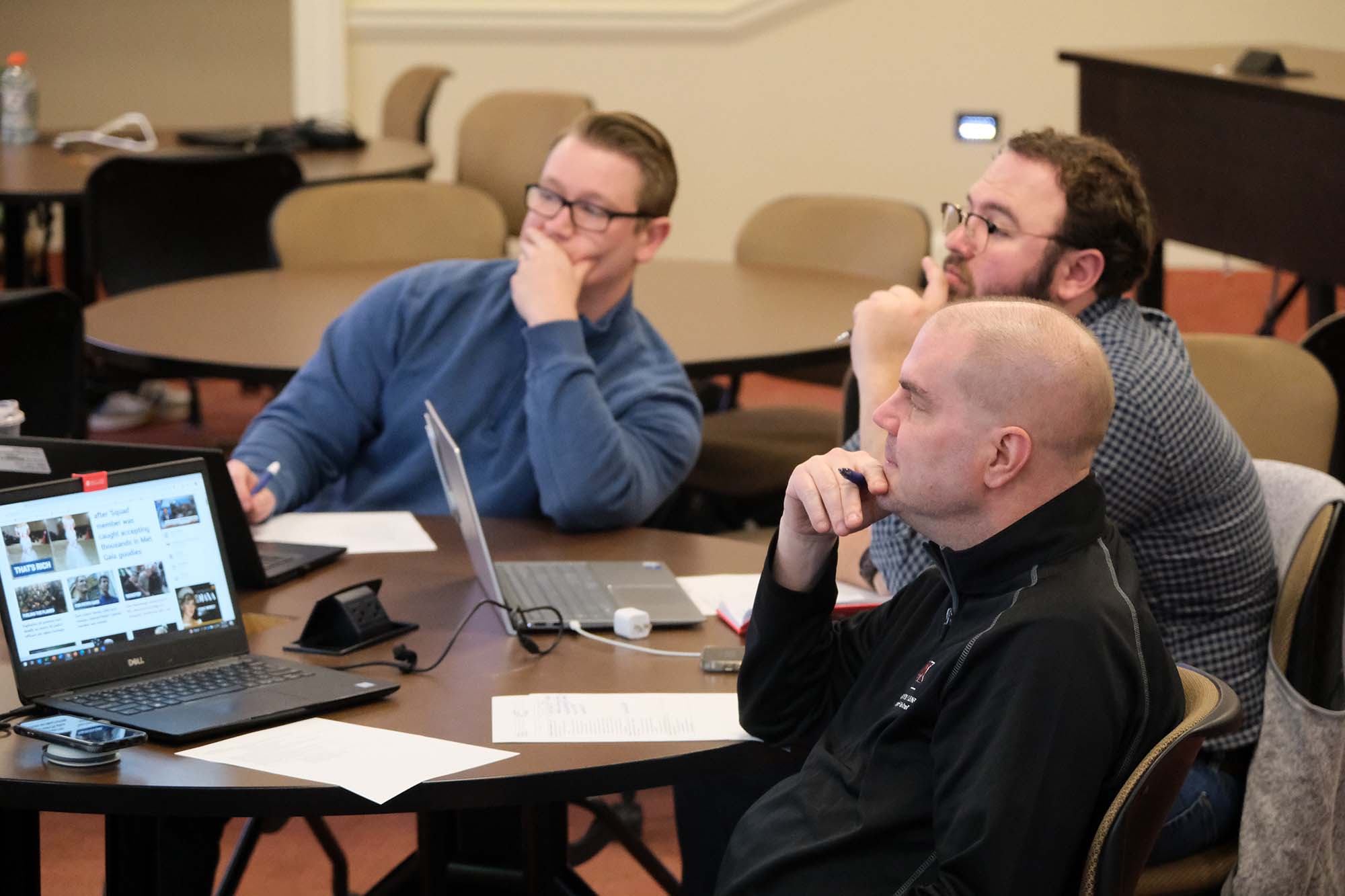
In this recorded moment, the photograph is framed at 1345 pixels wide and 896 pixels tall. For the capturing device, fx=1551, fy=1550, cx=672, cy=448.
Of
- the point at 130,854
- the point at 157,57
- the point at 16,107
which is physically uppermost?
the point at 157,57

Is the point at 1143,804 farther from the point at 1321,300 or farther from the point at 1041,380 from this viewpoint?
the point at 1321,300

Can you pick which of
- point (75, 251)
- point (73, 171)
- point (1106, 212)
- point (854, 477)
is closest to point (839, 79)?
point (75, 251)

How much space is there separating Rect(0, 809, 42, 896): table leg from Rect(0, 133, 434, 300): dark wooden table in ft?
10.3

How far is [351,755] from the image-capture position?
144 cm

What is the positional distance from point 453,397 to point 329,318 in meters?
1.00

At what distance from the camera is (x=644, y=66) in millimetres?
7578

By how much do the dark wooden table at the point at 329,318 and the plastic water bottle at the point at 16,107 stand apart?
2.14 metres

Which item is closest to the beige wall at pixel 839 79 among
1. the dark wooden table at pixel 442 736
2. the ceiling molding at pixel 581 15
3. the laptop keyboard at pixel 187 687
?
the ceiling molding at pixel 581 15

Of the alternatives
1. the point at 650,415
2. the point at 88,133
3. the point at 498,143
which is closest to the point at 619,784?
the point at 650,415

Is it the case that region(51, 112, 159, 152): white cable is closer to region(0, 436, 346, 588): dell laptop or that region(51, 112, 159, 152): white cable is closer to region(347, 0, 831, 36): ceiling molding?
region(347, 0, 831, 36): ceiling molding

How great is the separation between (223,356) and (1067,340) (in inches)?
77.9

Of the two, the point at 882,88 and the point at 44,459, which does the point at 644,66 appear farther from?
the point at 44,459

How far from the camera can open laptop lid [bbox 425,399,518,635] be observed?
1784 mm

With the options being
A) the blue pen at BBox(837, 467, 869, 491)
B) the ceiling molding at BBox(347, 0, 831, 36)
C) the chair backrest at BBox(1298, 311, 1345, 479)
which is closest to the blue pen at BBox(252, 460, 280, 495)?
the blue pen at BBox(837, 467, 869, 491)
